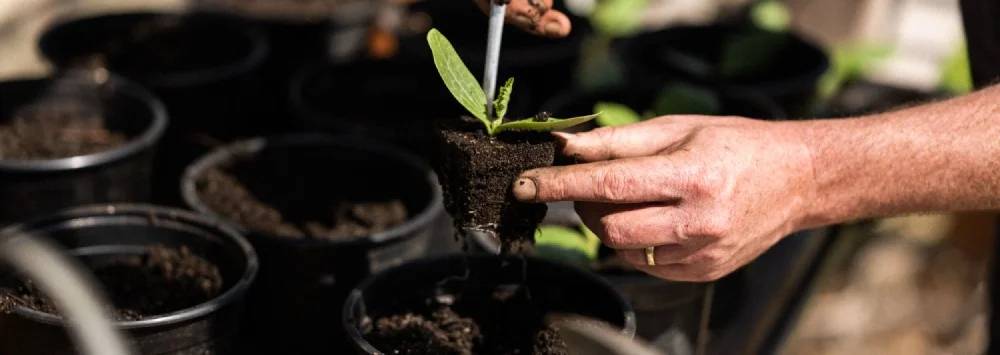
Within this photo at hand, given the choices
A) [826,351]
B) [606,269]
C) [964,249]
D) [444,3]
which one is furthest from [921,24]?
[606,269]

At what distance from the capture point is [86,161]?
1.72m

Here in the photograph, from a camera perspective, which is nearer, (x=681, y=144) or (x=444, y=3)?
(x=681, y=144)

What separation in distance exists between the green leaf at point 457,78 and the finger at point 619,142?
143 mm

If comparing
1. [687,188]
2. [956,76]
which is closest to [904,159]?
[687,188]

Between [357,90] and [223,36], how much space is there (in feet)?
1.18

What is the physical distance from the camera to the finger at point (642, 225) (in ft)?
4.11

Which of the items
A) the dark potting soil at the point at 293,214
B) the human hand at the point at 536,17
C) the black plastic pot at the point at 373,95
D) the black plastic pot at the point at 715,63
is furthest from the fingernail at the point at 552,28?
the black plastic pot at the point at 715,63

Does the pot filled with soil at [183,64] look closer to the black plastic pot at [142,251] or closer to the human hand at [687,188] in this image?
the black plastic pot at [142,251]

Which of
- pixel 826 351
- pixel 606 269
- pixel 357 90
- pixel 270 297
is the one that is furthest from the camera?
pixel 826 351

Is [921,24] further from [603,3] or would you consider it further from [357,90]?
[357,90]

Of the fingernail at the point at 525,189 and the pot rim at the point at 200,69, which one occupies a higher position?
the fingernail at the point at 525,189

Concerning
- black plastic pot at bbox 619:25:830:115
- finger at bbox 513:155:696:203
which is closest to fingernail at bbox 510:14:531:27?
finger at bbox 513:155:696:203

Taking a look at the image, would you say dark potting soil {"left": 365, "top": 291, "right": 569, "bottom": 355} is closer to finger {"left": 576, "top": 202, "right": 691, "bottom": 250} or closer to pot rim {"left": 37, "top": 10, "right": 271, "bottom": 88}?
finger {"left": 576, "top": 202, "right": 691, "bottom": 250}

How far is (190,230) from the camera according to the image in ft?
5.12
